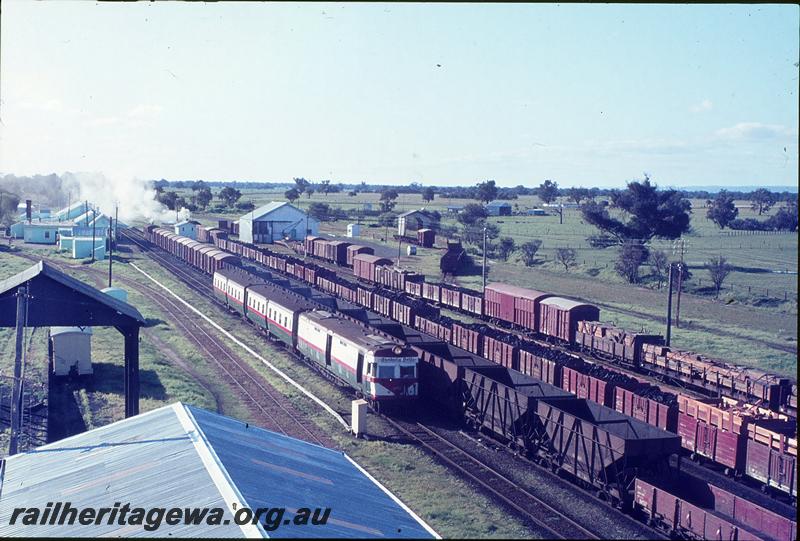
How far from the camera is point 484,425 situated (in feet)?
93.2

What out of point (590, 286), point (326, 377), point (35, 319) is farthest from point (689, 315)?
point (35, 319)

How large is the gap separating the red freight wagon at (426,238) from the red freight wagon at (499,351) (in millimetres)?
64895

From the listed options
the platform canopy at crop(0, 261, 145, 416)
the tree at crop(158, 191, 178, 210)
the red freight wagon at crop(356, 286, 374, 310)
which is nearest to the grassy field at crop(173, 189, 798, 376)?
the red freight wagon at crop(356, 286, 374, 310)

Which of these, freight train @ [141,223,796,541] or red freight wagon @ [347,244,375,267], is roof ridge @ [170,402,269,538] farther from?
red freight wagon @ [347,244,375,267]

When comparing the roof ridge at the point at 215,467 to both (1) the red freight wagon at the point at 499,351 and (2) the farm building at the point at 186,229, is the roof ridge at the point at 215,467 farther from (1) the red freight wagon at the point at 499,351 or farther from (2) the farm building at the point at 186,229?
(2) the farm building at the point at 186,229

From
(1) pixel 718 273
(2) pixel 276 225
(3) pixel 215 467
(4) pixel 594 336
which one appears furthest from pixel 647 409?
(2) pixel 276 225

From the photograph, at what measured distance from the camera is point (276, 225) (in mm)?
110938

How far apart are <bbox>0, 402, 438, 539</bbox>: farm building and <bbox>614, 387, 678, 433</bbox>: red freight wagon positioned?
1428cm

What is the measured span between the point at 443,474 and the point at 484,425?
4293mm

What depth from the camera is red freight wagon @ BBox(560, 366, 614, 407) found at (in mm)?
30094

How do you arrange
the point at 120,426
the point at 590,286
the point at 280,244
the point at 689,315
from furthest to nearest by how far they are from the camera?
the point at 280,244 < the point at 590,286 < the point at 689,315 < the point at 120,426

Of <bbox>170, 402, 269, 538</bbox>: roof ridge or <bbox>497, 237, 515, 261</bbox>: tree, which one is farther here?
<bbox>497, 237, 515, 261</bbox>: tree

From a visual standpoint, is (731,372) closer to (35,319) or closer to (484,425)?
(484,425)

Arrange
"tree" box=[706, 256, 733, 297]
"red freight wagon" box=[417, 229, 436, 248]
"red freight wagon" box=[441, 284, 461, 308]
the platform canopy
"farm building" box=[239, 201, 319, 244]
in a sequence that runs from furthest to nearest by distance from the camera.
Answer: "farm building" box=[239, 201, 319, 244]
"red freight wagon" box=[417, 229, 436, 248]
"tree" box=[706, 256, 733, 297]
"red freight wagon" box=[441, 284, 461, 308]
the platform canopy
